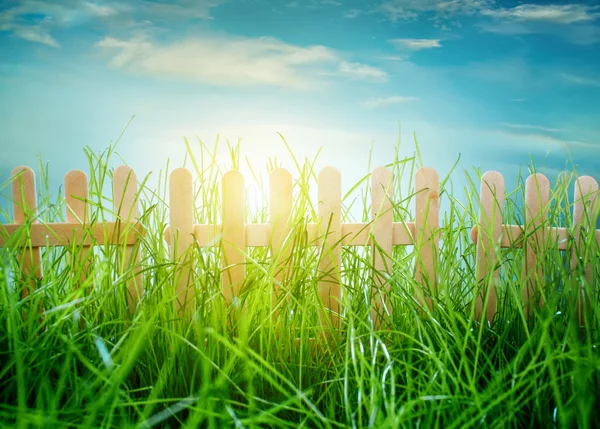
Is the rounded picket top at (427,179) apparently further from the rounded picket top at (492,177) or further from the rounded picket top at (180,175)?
the rounded picket top at (180,175)

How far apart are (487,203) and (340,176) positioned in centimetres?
103

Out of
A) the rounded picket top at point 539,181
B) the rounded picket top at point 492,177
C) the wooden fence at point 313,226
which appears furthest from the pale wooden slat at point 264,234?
the rounded picket top at point 539,181

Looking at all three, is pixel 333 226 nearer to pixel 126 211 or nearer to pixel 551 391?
pixel 126 211

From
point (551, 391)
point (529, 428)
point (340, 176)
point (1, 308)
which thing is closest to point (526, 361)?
point (551, 391)

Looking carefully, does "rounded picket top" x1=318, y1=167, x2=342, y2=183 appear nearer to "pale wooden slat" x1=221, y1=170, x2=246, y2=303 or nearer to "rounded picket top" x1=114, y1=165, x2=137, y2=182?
"pale wooden slat" x1=221, y1=170, x2=246, y2=303

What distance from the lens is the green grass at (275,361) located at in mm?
1220

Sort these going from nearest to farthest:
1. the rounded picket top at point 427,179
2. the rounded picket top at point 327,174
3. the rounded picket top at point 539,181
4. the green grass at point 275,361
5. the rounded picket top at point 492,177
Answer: the green grass at point 275,361 < the rounded picket top at point 327,174 < the rounded picket top at point 427,179 < the rounded picket top at point 492,177 < the rounded picket top at point 539,181

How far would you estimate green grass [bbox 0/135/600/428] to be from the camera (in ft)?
4.00

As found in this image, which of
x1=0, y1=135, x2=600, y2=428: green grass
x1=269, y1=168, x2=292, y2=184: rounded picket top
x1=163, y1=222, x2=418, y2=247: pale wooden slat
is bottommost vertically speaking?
x1=0, y1=135, x2=600, y2=428: green grass

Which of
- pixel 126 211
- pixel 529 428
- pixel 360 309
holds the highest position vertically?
pixel 126 211

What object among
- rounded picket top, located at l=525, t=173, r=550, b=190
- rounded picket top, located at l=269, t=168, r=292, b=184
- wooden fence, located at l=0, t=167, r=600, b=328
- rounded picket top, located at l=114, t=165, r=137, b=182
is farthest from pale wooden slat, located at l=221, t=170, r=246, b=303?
rounded picket top, located at l=525, t=173, r=550, b=190

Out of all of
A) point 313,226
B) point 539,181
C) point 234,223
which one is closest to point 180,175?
point 234,223

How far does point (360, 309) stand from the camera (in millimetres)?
2283

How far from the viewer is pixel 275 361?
2.07 m
